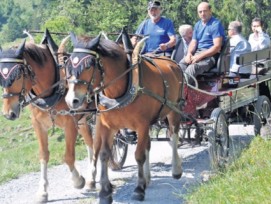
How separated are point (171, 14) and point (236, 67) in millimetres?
24937

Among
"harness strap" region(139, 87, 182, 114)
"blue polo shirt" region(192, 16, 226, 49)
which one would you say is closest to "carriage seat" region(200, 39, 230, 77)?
"blue polo shirt" region(192, 16, 226, 49)

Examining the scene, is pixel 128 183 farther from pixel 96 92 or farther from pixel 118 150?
pixel 96 92

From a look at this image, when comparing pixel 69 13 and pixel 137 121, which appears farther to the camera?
pixel 69 13

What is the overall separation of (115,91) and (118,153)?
270 centimetres

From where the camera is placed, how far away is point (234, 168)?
6.83 m

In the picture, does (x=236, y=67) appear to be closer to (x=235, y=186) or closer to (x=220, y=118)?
(x=220, y=118)

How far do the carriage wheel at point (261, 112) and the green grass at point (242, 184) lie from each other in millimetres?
2280

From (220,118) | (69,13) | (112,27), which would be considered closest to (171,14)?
(112,27)

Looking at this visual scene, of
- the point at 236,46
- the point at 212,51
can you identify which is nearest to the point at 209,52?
the point at 212,51

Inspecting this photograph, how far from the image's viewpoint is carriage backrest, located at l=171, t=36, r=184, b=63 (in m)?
9.27

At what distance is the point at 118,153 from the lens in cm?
909

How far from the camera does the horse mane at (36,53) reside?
6.83 m

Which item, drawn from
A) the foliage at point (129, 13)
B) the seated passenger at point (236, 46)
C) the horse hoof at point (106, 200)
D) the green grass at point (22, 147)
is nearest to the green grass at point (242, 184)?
the horse hoof at point (106, 200)

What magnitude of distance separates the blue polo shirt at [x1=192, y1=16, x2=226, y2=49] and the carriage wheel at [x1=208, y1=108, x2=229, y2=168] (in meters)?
1.16
